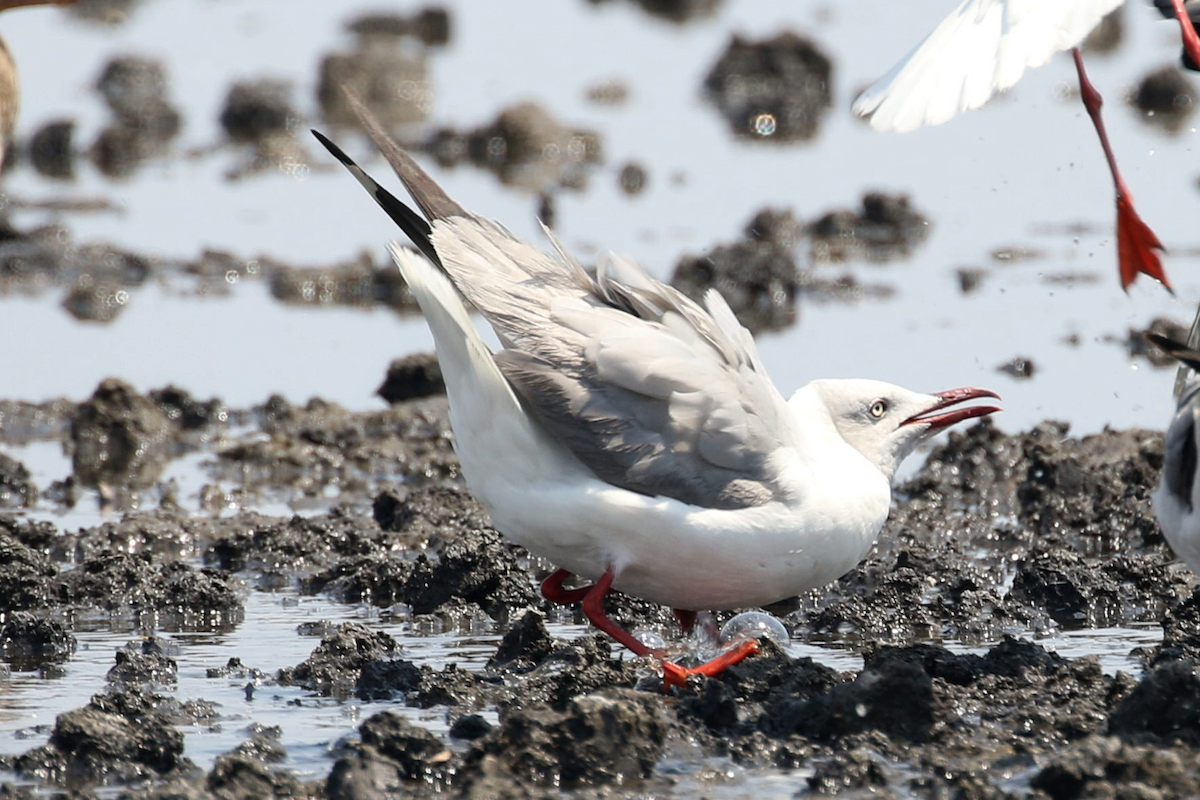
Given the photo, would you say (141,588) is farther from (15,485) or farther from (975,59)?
(975,59)

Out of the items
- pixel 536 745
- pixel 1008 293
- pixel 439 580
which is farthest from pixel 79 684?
pixel 1008 293

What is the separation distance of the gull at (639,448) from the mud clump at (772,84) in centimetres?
1514

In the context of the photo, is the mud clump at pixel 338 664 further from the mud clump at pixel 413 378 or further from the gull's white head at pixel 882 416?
the mud clump at pixel 413 378

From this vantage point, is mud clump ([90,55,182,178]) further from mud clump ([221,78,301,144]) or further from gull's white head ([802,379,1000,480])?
gull's white head ([802,379,1000,480])

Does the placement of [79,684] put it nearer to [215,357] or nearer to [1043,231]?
[215,357]

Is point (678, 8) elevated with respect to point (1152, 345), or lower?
elevated

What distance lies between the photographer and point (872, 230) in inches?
616

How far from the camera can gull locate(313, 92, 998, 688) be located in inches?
252

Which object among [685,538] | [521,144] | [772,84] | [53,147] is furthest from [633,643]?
[772,84]

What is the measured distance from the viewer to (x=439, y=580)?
7781 mm

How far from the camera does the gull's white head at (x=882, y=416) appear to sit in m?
7.13

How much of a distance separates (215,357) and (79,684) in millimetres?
6207

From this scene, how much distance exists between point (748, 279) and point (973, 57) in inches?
280

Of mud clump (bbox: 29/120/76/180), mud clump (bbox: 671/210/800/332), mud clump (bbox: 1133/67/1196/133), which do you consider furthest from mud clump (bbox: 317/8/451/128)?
mud clump (bbox: 671/210/800/332)
